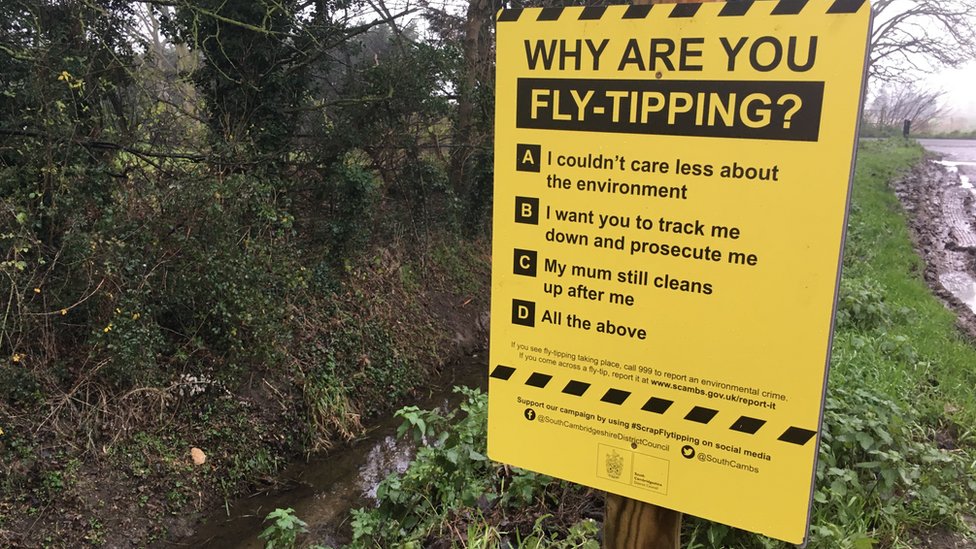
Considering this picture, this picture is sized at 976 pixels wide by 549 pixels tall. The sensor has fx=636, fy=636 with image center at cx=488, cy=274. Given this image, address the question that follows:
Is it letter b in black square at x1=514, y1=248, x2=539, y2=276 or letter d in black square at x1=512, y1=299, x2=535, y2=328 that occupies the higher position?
letter b in black square at x1=514, y1=248, x2=539, y2=276

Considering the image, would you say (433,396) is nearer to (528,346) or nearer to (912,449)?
(912,449)

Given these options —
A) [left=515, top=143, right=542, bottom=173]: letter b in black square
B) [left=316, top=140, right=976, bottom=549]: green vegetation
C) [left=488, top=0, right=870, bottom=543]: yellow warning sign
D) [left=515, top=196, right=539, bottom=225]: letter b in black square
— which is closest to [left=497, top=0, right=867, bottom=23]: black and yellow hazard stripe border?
[left=488, top=0, right=870, bottom=543]: yellow warning sign

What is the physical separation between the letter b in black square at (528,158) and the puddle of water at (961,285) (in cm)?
996

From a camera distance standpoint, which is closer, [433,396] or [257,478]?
[257,478]

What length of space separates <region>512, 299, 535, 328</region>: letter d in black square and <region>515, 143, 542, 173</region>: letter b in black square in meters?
0.41

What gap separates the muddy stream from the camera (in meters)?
5.46

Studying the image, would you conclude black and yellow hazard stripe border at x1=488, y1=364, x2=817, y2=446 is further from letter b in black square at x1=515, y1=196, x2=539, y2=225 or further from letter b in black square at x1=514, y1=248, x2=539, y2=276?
letter b in black square at x1=515, y1=196, x2=539, y2=225

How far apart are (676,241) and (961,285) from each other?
11.7 m

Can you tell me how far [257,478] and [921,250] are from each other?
12.5 metres

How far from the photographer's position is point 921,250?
12.3 metres

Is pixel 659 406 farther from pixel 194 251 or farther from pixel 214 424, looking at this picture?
pixel 194 251

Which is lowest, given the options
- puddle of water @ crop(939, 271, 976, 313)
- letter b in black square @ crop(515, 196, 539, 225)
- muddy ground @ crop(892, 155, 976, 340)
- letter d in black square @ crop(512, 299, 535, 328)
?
puddle of water @ crop(939, 271, 976, 313)

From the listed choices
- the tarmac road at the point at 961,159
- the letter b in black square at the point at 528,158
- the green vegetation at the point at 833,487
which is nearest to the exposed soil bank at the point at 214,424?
the green vegetation at the point at 833,487

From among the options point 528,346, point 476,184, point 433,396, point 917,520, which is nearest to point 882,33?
point 476,184
